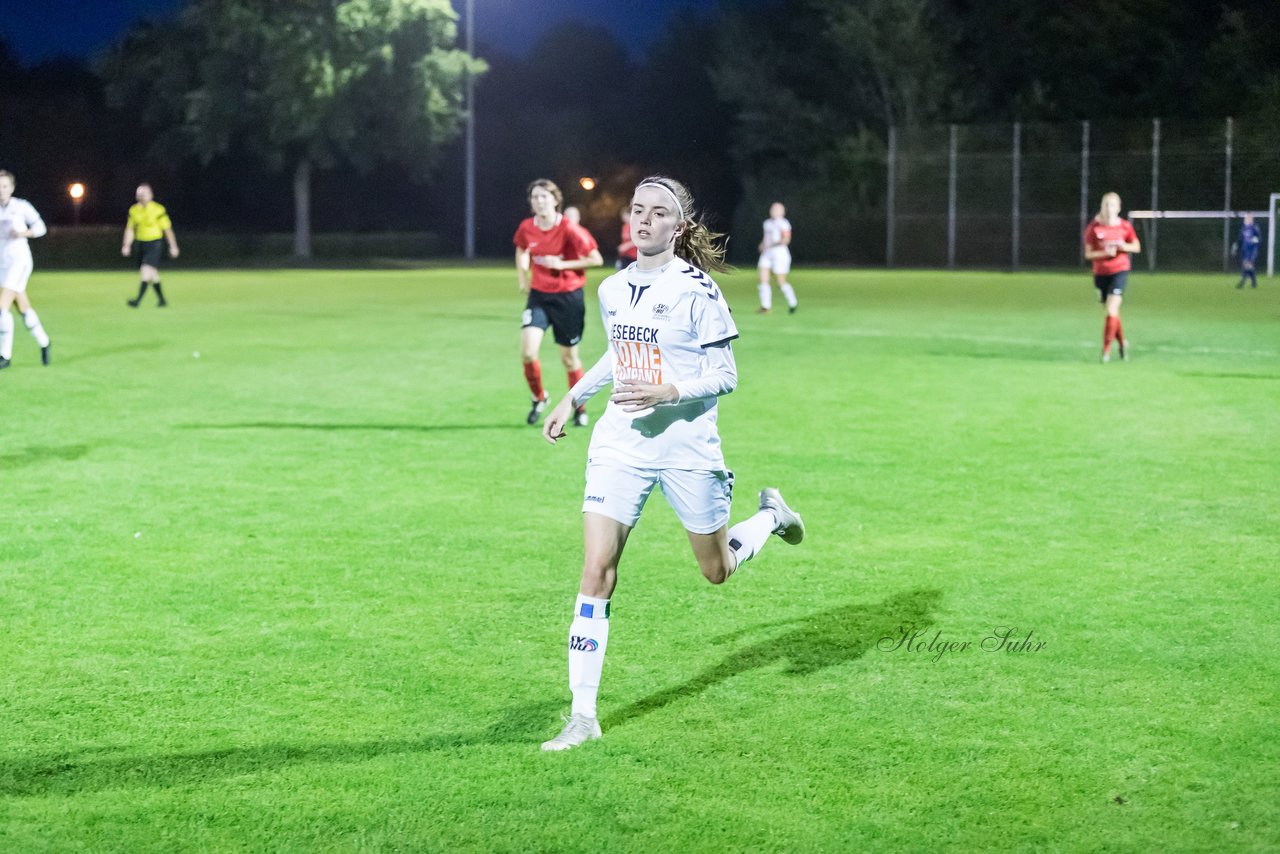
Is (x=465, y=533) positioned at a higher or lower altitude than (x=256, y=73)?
lower

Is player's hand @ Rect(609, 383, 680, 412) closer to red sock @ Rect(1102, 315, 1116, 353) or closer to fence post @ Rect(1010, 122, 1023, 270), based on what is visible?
red sock @ Rect(1102, 315, 1116, 353)

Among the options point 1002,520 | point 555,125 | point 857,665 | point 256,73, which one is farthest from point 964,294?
point 555,125

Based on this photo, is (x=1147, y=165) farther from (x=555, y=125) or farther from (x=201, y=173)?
(x=201, y=173)

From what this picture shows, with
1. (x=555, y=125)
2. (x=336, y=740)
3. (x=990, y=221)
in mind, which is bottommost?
(x=336, y=740)

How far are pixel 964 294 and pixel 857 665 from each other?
28585 millimetres

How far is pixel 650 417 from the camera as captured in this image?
5.39 meters

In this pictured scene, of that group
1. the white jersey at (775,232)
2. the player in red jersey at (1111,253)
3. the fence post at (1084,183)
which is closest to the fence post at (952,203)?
the fence post at (1084,183)

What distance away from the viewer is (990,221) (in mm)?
48531

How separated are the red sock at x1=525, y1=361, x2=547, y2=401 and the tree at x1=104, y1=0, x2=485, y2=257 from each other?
147 ft

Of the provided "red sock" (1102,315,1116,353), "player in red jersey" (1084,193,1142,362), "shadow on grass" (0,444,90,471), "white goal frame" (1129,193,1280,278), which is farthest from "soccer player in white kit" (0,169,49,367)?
"white goal frame" (1129,193,1280,278)

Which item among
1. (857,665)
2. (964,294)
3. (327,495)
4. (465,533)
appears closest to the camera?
(857,665)

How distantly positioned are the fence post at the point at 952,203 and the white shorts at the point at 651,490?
4444 centimetres

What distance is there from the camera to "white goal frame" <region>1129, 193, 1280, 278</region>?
41.8m

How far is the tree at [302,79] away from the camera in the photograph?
5559cm
